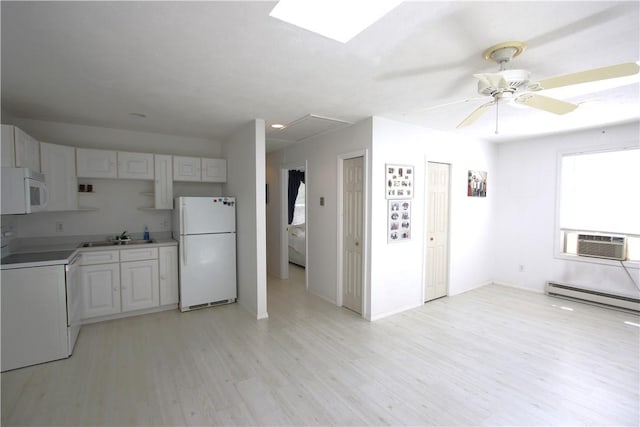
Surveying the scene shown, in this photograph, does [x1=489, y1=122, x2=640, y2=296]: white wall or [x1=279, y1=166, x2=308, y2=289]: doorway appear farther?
[x1=279, y1=166, x2=308, y2=289]: doorway

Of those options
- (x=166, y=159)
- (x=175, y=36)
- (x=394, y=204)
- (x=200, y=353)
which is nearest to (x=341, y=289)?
(x=394, y=204)

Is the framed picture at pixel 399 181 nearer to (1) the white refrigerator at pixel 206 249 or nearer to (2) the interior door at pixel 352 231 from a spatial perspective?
(2) the interior door at pixel 352 231

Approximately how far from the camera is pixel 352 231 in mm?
3887

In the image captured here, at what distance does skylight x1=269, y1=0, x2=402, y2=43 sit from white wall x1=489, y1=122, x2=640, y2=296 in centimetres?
440

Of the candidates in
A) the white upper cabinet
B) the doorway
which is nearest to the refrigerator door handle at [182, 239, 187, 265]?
the white upper cabinet

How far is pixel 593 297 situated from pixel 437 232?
2274 mm

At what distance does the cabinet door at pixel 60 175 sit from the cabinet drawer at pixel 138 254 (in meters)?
0.82

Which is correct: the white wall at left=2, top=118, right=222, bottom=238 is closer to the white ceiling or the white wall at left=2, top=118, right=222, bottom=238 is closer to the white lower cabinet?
the white ceiling

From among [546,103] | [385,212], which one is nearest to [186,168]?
[385,212]


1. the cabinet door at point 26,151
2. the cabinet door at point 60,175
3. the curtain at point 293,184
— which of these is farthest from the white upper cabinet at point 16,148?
the curtain at point 293,184

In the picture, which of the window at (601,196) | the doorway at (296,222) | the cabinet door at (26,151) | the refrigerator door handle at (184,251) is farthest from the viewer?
the doorway at (296,222)

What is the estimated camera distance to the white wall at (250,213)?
11.8 ft

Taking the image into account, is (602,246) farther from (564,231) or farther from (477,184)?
(477,184)

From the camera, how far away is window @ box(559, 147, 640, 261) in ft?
12.8
